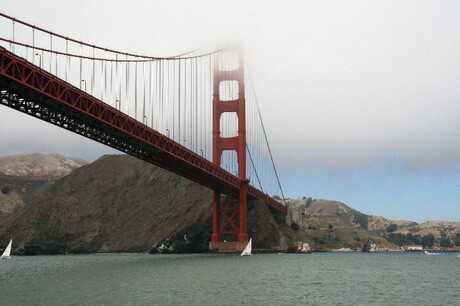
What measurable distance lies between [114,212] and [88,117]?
8763 centimetres

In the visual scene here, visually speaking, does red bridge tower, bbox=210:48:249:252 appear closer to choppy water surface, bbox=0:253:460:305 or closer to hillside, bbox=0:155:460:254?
hillside, bbox=0:155:460:254

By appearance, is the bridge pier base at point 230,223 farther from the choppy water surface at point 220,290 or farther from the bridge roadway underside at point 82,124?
the choppy water surface at point 220,290

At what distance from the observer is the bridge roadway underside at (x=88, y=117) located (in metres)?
44.6

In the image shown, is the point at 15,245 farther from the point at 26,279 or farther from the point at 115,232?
the point at 26,279

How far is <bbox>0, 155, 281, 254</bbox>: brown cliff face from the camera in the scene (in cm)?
11600

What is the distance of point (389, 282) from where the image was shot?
162ft

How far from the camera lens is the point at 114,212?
458ft

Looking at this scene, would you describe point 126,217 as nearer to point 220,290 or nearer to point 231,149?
point 231,149

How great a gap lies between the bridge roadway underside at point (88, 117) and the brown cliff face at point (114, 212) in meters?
30.0

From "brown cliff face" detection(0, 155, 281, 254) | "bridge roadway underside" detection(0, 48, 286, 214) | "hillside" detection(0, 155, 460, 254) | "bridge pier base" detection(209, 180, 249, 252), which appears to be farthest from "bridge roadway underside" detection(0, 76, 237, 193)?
"brown cliff face" detection(0, 155, 281, 254)

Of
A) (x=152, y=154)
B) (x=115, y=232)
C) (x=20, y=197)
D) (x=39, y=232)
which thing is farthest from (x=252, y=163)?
(x=20, y=197)

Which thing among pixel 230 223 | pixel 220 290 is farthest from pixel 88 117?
pixel 230 223

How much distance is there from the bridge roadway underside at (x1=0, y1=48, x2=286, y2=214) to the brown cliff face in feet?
98.4

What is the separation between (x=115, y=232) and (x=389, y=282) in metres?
90.7
